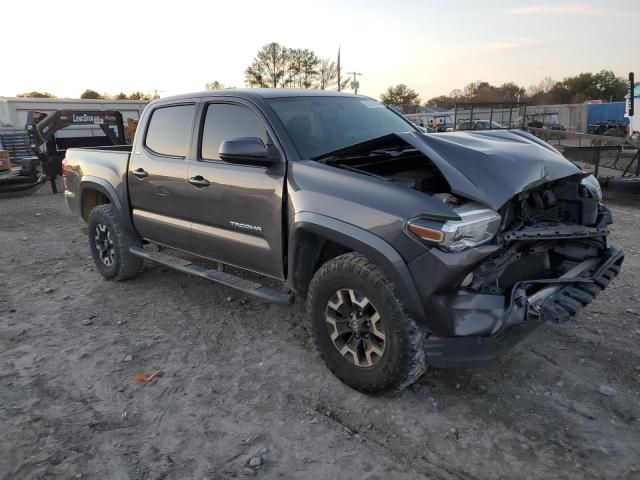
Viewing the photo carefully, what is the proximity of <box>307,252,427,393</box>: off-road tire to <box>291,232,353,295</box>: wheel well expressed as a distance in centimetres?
20

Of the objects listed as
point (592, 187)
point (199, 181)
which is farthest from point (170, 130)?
point (592, 187)

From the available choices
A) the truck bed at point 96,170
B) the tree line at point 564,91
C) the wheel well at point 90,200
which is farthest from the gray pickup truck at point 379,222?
the tree line at point 564,91

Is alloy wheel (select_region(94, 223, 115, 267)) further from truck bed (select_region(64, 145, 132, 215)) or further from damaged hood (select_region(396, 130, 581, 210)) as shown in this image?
damaged hood (select_region(396, 130, 581, 210))

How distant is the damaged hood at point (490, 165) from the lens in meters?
2.96

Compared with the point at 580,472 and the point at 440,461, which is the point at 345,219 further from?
the point at 580,472

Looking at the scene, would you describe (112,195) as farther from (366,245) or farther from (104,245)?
(366,245)

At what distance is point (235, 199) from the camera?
12.7 feet

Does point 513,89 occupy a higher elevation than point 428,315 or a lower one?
higher

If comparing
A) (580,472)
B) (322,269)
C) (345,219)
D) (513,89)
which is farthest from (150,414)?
(513,89)

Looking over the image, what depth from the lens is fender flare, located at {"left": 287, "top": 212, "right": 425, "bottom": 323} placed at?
286cm

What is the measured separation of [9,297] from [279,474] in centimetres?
413

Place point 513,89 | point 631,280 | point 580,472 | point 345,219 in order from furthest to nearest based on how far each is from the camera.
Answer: point 513,89 → point 631,280 → point 345,219 → point 580,472

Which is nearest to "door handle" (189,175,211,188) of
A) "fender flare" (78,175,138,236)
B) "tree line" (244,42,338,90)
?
"fender flare" (78,175,138,236)

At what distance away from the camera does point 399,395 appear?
3.28 m
